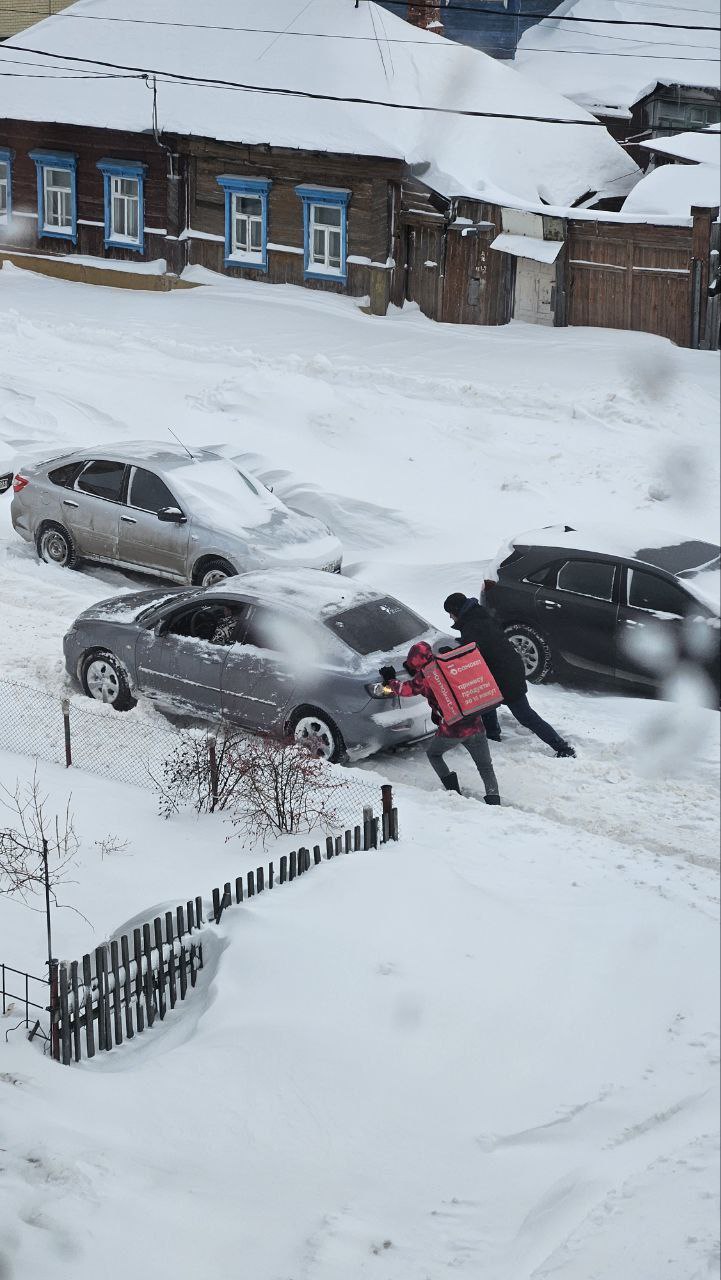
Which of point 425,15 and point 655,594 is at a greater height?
point 425,15

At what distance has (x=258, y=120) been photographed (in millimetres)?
7199

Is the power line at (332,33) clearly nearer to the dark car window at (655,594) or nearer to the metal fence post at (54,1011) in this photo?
the dark car window at (655,594)

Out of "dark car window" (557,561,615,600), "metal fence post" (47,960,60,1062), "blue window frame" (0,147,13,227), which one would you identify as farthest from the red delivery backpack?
"blue window frame" (0,147,13,227)

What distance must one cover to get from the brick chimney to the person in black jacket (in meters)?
2.69

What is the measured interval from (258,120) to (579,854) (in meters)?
3.79

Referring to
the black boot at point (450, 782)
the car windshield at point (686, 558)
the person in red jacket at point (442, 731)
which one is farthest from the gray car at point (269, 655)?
the car windshield at point (686, 558)

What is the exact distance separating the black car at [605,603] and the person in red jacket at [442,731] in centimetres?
78

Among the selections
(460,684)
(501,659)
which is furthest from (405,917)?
(501,659)

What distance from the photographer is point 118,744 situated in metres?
7.50

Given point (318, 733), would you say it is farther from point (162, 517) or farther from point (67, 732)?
point (162, 517)

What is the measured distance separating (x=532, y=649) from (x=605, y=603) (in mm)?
463

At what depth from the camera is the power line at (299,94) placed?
23.2ft

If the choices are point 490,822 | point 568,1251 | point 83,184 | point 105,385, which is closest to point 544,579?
point 490,822

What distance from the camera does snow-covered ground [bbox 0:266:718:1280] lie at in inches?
209
